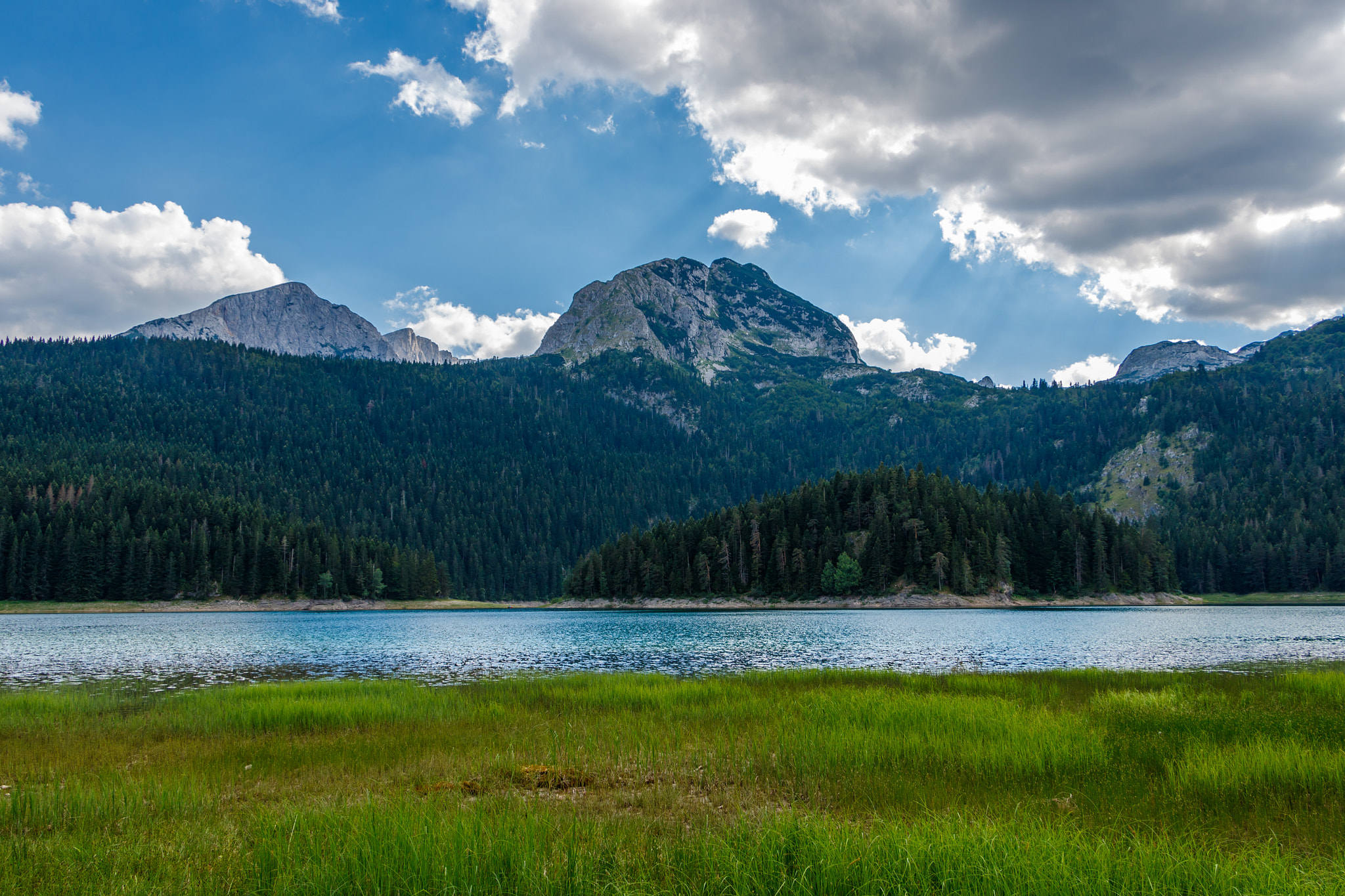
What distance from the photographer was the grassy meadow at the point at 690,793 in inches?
332

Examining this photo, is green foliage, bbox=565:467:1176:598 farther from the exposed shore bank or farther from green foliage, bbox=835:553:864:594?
the exposed shore bank

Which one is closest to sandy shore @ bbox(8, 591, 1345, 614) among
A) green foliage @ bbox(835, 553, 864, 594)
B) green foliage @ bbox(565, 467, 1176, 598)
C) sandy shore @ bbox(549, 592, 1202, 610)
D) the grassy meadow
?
sandy shore @ bbox(549, 592, 1202, 610)

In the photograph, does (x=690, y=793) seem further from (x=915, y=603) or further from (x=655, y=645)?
(x=915, y=603)

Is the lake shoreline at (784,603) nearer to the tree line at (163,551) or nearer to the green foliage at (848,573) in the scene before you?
the tree line at (163,551)

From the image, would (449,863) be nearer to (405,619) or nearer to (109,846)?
(109,846)

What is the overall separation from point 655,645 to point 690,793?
1866 inches

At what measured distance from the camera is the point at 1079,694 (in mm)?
27031

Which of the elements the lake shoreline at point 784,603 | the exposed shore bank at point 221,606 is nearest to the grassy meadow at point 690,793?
the lake shoreline at point 784,603

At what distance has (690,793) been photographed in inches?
589

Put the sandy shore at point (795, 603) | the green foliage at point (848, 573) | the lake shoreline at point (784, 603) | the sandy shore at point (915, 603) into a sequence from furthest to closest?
the green foliage at point (848, 573), the lake shoreline at point (784, 603), the sandy shore at point (795, 603), the sandy shore at point (915, 603)

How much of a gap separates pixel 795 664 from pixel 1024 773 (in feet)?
94.3

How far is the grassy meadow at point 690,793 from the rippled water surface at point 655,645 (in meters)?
15.2

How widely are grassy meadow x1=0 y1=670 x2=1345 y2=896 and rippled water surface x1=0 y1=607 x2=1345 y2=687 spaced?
15.2 meters

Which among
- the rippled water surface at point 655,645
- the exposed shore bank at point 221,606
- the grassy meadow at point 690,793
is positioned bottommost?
the exposed shore bank at point 221,606
